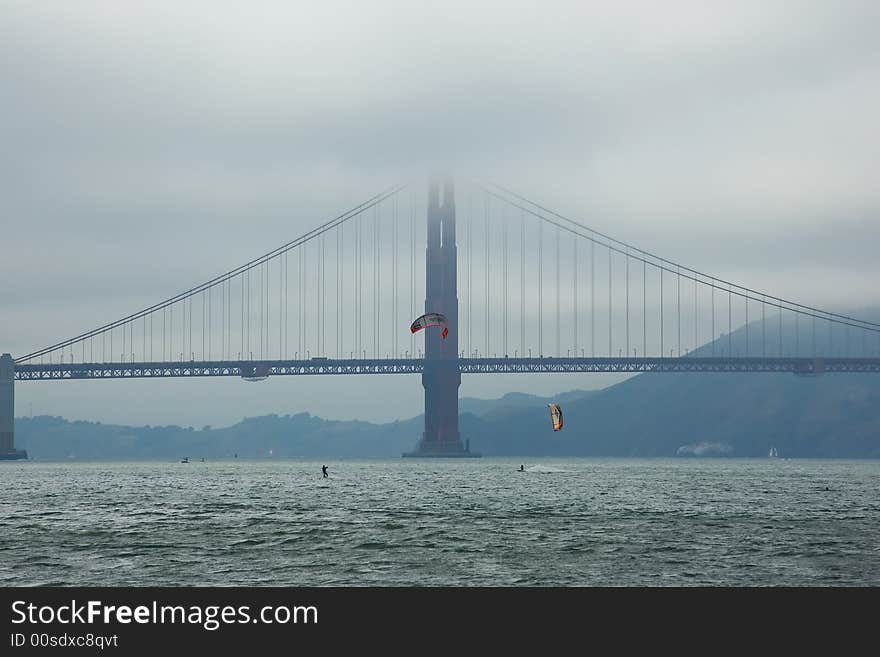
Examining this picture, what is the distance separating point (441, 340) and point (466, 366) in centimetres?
618

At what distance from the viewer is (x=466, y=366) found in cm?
15750

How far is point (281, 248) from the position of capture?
16600 centimetres

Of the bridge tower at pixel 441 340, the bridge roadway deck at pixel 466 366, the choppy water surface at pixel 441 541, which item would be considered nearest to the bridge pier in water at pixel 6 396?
the bridge roadway deck at pixel 466 366

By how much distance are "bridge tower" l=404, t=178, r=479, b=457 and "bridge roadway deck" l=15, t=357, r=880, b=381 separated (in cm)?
455

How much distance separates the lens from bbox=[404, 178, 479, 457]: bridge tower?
6353 inches

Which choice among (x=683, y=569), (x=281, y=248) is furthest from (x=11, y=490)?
(x=281, y=248)

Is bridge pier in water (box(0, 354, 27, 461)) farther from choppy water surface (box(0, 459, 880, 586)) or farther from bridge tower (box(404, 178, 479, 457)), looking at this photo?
choppy water surface (box(0, 459, 880, 586))

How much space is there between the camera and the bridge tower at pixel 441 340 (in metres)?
161

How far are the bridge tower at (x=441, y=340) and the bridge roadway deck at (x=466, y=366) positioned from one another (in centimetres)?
455

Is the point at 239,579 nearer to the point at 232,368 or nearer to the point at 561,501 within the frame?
the point at 561,501

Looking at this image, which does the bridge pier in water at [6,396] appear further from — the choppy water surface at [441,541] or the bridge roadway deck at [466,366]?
the choppy water surface at [441,541]

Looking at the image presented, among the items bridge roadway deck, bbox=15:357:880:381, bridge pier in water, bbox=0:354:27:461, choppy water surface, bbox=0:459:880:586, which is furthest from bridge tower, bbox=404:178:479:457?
choppy water surface, bbox=0:459:880:586
